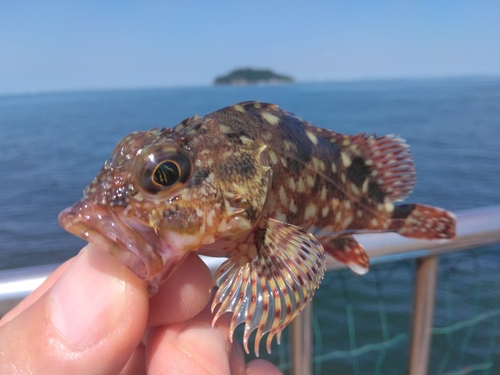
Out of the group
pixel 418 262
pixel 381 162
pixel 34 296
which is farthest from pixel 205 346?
pixel 418 262

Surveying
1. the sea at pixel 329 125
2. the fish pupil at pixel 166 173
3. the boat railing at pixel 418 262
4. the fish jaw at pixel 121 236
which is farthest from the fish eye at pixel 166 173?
the sea at pixel 329 125

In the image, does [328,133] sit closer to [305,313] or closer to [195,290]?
[195,290]

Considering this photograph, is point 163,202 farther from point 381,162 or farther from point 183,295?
point 381,162

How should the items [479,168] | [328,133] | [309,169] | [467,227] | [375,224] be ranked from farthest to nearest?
[479,168] → [467,227] → [375,224] → [328,133] → [309,169]

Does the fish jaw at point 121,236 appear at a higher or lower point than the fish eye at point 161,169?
lower

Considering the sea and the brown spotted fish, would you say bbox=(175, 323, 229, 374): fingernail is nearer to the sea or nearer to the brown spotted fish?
the brown spotted fish

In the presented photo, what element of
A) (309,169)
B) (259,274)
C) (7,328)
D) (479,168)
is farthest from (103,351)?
(479,168)

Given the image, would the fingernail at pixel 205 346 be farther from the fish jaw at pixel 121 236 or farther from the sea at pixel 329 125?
the sea at pixel 329 125
